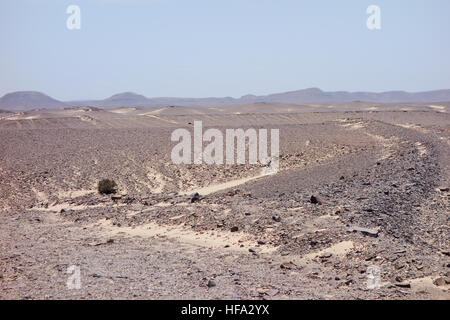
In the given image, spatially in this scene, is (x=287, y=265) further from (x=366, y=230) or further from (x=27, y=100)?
(x=27, y=100)

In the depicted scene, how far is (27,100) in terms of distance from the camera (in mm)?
182875

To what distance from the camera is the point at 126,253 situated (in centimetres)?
1004

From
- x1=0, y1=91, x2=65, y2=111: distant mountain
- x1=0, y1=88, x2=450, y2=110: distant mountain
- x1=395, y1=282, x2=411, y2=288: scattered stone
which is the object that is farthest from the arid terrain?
x1=0, y1=91, x2=65, y2=111: distant mountain

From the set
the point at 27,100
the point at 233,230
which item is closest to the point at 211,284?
the point at 233,230

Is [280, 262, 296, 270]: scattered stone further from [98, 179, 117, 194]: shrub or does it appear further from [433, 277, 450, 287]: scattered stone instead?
[98, 179, 117, 194]: shrub

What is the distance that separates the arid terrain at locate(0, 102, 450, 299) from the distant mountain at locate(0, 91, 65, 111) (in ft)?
533

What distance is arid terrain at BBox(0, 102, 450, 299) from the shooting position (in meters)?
7.85

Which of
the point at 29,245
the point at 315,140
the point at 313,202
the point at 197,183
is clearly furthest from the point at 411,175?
the point at 315,140

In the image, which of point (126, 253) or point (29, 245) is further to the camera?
point (29, 245)

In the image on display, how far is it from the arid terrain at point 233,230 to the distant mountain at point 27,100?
162428 mm

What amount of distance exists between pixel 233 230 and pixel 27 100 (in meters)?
186

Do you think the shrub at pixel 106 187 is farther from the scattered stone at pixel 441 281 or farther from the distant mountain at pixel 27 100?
the distant mountain at pixel 27 100
